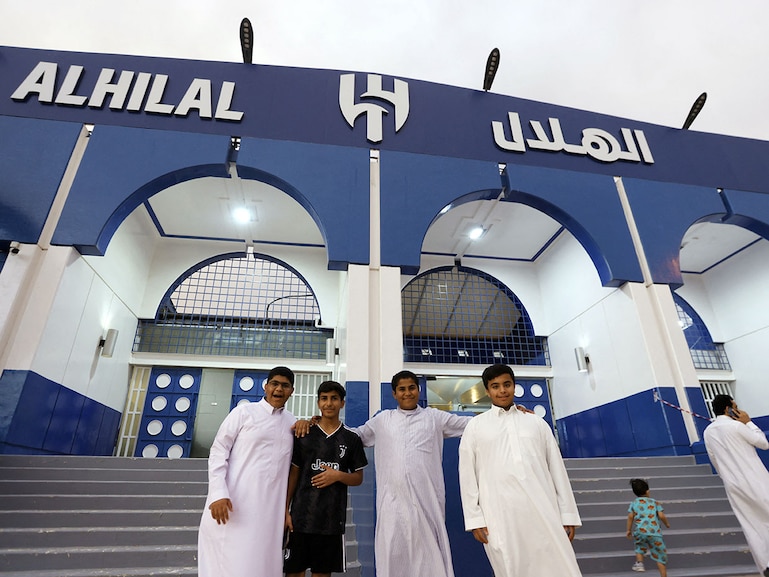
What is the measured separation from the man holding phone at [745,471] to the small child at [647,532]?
695 millimetres

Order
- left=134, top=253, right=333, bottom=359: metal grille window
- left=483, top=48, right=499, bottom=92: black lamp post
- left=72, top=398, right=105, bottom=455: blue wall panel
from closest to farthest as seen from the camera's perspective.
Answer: left=72, top=398, right=105, bottom=455: blue wall panel → left=483, top=48, right=499, bottom=92: black lamp post → left=134, top=253, right=333, bottom=359: metal grille window

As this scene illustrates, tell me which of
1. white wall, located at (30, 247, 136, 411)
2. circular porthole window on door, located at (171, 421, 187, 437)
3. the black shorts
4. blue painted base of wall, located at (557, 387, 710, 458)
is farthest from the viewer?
circular porthole window on door, located at (171, 421, 187, 437)

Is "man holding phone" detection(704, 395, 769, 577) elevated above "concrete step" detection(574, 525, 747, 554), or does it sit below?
above

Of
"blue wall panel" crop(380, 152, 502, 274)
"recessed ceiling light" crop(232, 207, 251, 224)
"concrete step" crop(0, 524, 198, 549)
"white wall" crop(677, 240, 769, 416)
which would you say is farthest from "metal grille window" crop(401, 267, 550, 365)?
Answer: "concrete step" crop(0, 524, 198, 549)

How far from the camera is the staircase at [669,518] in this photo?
4262 mm

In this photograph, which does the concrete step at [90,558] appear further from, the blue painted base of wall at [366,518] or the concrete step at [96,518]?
the blue painted base of wall at [366,518]

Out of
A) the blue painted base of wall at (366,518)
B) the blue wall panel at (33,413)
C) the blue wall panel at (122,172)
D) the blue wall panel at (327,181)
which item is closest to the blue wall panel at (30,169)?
the blue wall panel at (122,172)

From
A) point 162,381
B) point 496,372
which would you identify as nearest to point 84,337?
point 162,381

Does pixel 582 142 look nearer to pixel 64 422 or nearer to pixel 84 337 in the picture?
pixel 84 337

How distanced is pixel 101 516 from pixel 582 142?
9.67 m

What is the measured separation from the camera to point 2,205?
6488mm

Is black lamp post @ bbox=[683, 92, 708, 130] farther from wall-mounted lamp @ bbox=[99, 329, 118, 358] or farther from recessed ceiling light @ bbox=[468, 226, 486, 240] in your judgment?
wall-mounted lamp @ bbox=[99, 329, 118, 358]

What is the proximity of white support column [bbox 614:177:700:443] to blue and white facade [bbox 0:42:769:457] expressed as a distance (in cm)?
3

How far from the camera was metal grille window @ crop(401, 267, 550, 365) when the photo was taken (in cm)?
1065
